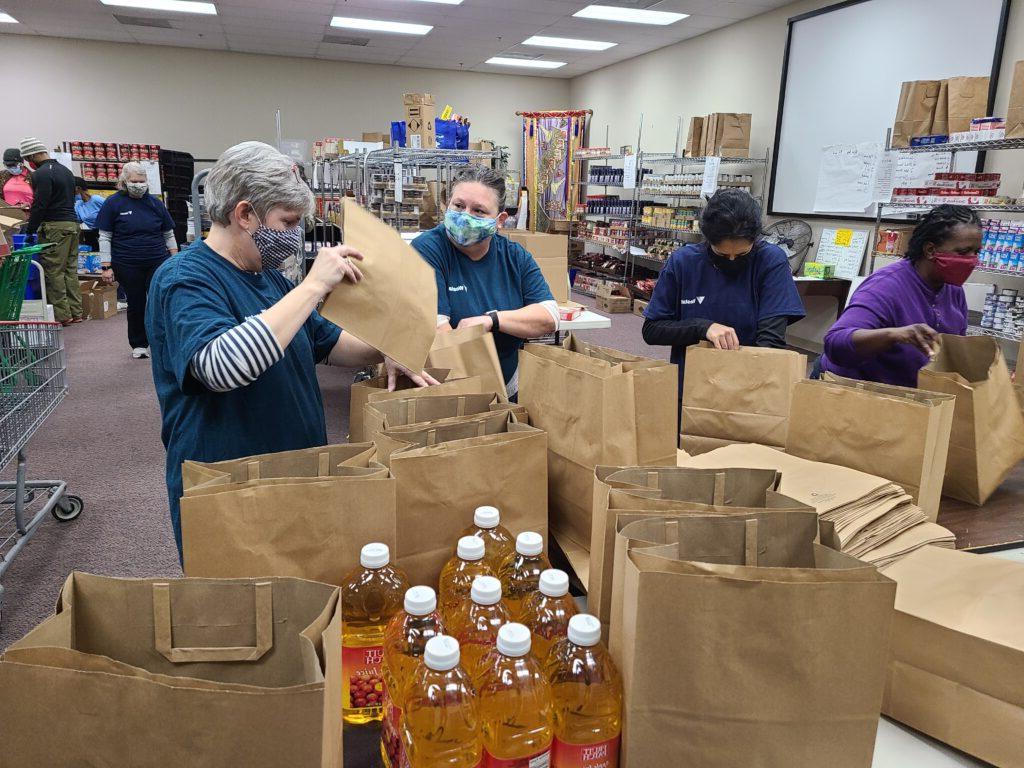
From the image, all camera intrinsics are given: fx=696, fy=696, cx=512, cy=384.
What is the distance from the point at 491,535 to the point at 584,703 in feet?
1.04

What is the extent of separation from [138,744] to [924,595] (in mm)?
1013

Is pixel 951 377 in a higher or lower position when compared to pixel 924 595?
higher

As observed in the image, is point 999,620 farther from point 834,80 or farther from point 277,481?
point 834,80

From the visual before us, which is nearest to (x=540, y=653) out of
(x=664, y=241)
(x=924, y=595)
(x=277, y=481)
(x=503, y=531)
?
(x=503, y=531)

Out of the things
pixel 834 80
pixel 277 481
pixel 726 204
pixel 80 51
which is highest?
pixel 80 51

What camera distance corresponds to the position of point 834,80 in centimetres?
654

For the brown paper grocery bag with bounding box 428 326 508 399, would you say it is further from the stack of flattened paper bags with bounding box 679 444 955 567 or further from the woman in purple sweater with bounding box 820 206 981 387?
the woman in purple sweater with bounding box 820 206 981 387

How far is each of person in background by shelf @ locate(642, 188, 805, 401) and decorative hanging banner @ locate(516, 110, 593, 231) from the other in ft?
26.2

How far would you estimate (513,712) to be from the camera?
2.32ft

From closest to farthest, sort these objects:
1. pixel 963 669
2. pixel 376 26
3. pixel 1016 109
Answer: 1. pixel 963 669
2. pixel 1016 109
3. pixel 376 26

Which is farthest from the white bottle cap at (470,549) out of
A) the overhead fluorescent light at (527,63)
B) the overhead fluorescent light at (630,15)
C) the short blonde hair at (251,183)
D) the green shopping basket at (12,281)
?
the overhead fluorescent light at (527,63)

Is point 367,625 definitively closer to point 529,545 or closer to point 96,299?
point 529,545

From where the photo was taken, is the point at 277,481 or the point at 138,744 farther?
the point at 277,481

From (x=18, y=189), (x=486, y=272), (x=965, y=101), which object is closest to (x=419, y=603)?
(x=486, y=272)
